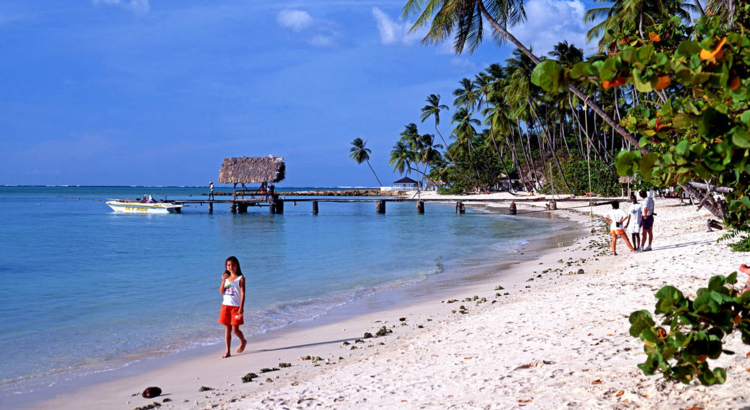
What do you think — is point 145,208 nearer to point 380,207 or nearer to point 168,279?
point 380,207

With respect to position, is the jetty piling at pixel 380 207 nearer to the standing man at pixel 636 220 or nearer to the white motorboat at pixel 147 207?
the white motorboat at pixel 147 207

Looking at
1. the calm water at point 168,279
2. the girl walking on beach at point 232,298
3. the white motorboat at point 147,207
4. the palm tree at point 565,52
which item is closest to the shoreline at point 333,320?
the calm water at point 168,279

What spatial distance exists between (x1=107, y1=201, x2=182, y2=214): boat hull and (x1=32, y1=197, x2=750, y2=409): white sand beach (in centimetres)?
4003

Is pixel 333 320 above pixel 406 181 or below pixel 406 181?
below

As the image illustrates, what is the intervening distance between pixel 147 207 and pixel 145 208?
20 cm

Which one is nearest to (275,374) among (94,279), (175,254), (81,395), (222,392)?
(222,392)

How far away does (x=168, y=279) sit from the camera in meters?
14.4

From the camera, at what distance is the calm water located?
7.67 metres

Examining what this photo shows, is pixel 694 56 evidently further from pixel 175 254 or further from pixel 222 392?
pixel 175 254

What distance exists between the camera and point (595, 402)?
145 inches

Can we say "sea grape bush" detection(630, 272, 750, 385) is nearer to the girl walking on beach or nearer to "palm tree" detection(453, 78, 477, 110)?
the girl walking on beach

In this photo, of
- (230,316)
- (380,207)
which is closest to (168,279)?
(230,316)

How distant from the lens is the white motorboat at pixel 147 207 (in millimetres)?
45094

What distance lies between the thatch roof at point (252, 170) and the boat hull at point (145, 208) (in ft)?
16.8
